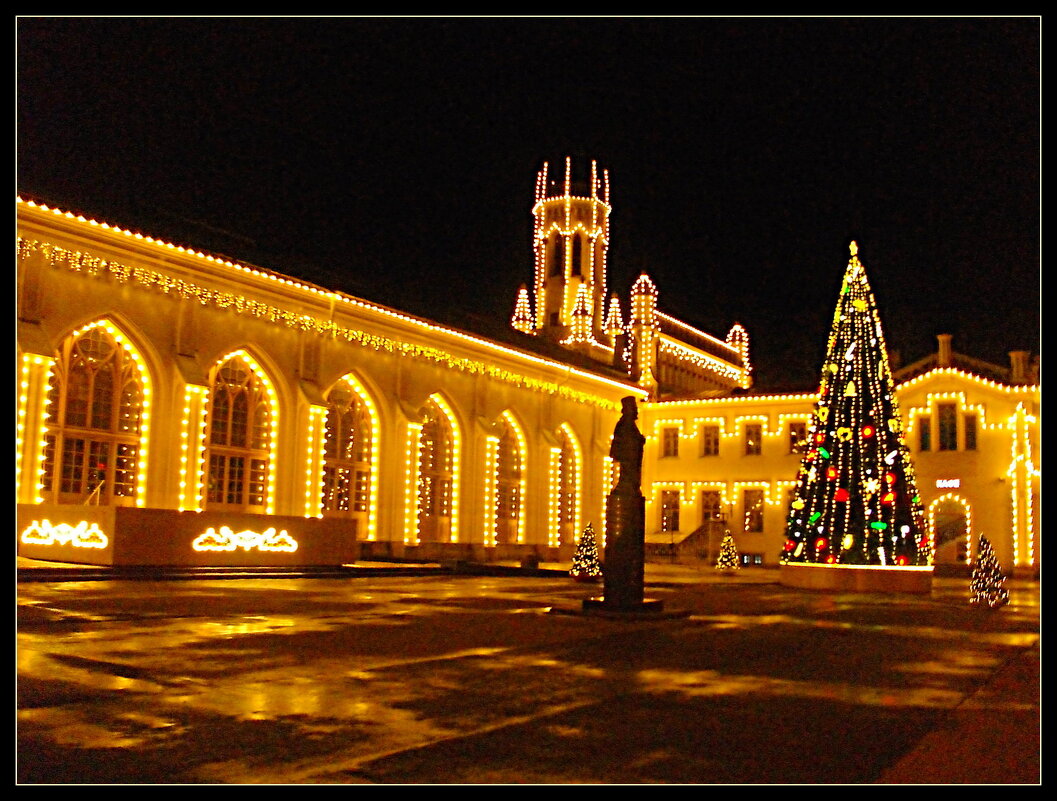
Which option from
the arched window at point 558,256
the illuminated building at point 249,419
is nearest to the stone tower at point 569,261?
the arched window at point 558,256

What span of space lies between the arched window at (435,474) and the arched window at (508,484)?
240cm

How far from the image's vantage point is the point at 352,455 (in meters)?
33.2

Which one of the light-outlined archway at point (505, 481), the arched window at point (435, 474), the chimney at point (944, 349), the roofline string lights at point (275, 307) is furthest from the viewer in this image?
the chimney at point (944, 349)

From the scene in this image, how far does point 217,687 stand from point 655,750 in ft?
11.0

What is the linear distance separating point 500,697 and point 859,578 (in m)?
18.4

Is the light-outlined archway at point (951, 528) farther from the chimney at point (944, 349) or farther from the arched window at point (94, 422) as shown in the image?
the arched window at point (94, 422)

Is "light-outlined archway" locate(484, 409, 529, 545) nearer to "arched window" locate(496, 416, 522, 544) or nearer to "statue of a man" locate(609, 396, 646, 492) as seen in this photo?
"arched window" locate(496, 416, 522, 544)

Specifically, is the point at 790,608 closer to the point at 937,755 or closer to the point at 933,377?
the point at 937,755

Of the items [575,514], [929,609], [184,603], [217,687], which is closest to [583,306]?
[575,514]

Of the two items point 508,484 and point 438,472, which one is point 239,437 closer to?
point 438,472

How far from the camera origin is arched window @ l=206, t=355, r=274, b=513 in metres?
28.8

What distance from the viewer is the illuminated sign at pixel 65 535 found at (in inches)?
818

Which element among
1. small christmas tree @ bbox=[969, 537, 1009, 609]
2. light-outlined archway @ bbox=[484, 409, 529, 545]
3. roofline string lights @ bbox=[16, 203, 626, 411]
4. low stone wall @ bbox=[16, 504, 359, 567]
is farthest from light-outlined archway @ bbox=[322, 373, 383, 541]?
small christmas tree @ bbox=[969, 537, 1009, 609]

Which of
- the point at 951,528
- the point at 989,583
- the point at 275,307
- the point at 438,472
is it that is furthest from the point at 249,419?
the point at 951,528
